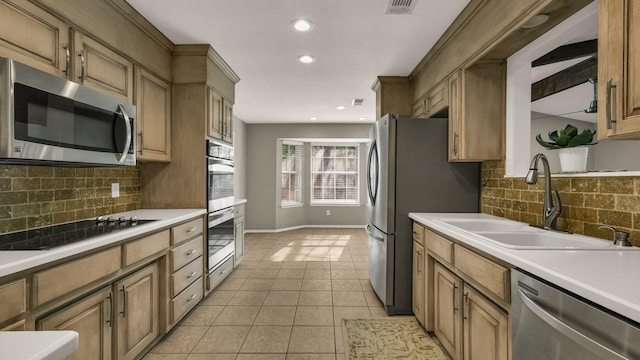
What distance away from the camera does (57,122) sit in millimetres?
1658

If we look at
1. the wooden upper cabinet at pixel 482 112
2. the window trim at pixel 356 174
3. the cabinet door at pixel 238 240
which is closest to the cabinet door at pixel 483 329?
the wooden upper cabinet at pixel 482 112

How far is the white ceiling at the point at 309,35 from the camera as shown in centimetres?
239

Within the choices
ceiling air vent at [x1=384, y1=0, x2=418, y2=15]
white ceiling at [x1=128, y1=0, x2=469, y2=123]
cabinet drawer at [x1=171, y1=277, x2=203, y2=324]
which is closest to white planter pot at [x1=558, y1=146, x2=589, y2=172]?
white ceiling at [x1=128, y1=0, x2=469, y2=123]

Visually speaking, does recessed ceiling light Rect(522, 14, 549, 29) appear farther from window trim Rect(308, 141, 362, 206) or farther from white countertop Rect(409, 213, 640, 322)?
window trim Rect(308, 141, 362, 206)

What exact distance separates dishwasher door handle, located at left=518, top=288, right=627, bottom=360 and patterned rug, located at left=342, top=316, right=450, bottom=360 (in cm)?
121

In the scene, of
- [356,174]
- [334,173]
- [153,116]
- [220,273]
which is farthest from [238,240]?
[356,174]

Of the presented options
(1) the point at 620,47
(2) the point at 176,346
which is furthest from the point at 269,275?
(1) the point at 620,47

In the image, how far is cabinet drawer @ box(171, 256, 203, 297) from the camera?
2.51m

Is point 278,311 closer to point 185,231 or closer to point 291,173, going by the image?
point 185,231

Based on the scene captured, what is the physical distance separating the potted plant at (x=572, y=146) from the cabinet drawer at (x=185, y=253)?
270 cm

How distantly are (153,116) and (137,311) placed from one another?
1.61 metres

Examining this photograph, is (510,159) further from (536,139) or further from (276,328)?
(276,328)

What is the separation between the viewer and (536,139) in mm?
2207

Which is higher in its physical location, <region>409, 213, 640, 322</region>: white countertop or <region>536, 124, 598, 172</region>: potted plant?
<region>536, 124, 598, 172</region>: potted plant
